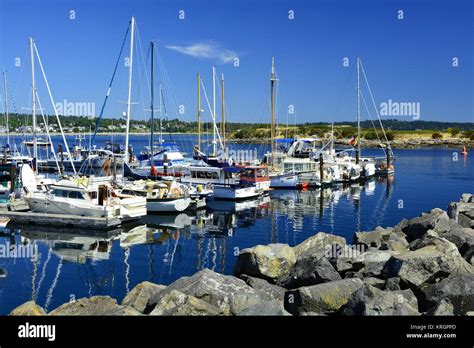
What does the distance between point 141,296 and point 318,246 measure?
770cm

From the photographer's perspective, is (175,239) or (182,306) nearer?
(182,306)

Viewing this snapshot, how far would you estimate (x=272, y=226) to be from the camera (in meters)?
33.7

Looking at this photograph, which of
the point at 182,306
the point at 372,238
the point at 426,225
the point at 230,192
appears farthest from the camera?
the point at 230,192

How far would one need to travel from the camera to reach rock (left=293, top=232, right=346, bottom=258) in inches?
735

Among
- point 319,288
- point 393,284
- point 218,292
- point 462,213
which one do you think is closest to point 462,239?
point 393,284

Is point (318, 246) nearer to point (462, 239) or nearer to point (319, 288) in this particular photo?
point (462, 239)

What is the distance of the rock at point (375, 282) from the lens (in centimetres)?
1443

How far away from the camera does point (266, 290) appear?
48.6 feet

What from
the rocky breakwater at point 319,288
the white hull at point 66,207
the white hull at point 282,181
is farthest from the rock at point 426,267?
the white hull at point 282,181

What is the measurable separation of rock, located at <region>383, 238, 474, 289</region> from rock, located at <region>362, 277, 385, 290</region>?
399 mm

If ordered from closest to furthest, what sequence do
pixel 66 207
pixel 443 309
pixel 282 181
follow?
pixel 443 309 < pixel 66 207 < pixel 282 181

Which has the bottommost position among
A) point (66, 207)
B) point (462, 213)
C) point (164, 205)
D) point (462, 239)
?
point (164, 205)

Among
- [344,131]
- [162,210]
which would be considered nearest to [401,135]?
[344,131]
